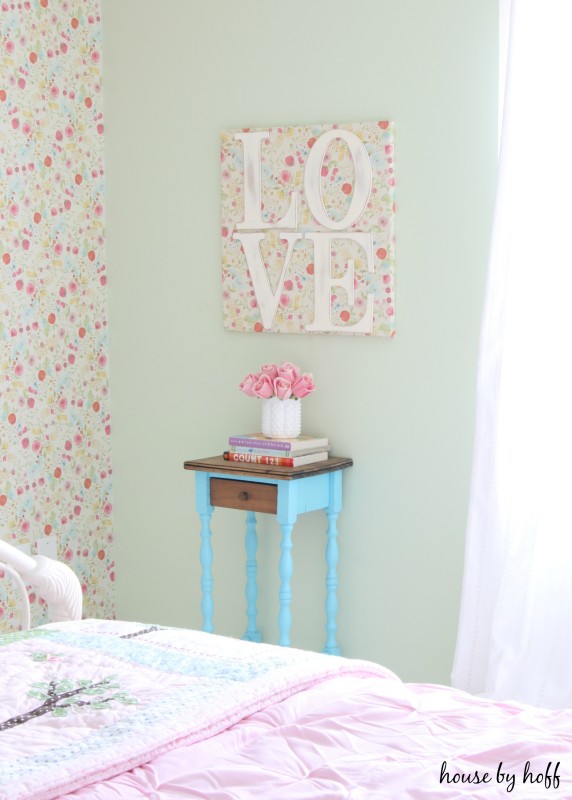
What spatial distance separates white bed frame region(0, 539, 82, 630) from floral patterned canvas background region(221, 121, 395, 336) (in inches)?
51.6

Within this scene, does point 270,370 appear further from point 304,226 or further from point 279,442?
point 304,226

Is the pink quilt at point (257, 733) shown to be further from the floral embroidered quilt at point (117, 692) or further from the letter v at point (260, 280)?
the letter v at point (260, 280)

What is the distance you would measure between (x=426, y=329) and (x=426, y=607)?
0.78 meters

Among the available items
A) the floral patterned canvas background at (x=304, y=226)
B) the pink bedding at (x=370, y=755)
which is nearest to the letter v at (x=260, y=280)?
the floral patterned canvas background at (x=304, y=226)

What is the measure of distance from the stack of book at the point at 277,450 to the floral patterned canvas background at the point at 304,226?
0.34 metres

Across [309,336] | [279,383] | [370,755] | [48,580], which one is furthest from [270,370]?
[370,755]

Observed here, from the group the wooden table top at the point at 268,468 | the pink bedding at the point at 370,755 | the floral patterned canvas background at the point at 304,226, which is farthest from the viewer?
the floral patterned canvas background at the point at 304,226

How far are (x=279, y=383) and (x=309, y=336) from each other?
232 millimetres

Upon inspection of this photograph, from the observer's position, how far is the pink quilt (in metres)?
1.30

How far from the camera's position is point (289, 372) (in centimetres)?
307

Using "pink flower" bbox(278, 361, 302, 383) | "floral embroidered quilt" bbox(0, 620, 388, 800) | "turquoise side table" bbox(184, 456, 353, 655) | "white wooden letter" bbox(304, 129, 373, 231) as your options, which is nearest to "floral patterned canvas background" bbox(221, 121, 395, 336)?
"white wooden letter" bbox(304, 129, 373, 231)

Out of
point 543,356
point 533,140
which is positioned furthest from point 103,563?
point 533,140

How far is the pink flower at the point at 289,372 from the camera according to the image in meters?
3.07

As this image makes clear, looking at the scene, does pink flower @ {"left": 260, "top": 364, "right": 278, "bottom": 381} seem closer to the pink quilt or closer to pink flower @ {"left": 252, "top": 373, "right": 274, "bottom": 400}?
pink flower @ {"left": 252, "top": 373, "right": 274, "bottom": 400}
